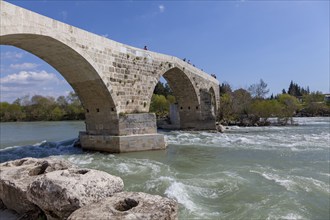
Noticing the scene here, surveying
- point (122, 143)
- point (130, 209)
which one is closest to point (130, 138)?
point (122, 143)

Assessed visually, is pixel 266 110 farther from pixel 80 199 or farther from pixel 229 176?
pixel 80 199

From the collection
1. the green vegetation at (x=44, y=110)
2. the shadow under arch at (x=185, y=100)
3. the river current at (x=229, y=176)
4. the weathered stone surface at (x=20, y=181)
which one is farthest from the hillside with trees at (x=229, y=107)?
the weathered stone surface at (x=20, y=181)

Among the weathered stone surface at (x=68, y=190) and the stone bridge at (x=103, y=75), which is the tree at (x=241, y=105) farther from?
the weathered stone surface at (x=68, y=190)

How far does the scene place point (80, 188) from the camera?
2.49 m

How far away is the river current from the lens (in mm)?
4762

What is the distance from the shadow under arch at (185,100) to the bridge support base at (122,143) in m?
7.34

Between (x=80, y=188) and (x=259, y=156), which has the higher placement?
(x=80, y=188)

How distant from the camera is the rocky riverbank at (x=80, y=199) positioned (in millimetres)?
2111

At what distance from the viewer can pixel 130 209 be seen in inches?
85.3

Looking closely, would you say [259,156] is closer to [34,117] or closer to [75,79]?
[75,79]

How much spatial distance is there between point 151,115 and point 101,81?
2.48 m

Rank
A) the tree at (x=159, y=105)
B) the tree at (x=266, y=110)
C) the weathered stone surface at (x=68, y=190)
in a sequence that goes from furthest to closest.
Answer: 1. the tree at (x=159, y=105)
2. the tree at (x=266, y=110)
3. the weathered stone surface at (x=68, y=190)

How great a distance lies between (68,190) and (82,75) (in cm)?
877

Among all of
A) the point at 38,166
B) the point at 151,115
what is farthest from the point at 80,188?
the point at 151,115
